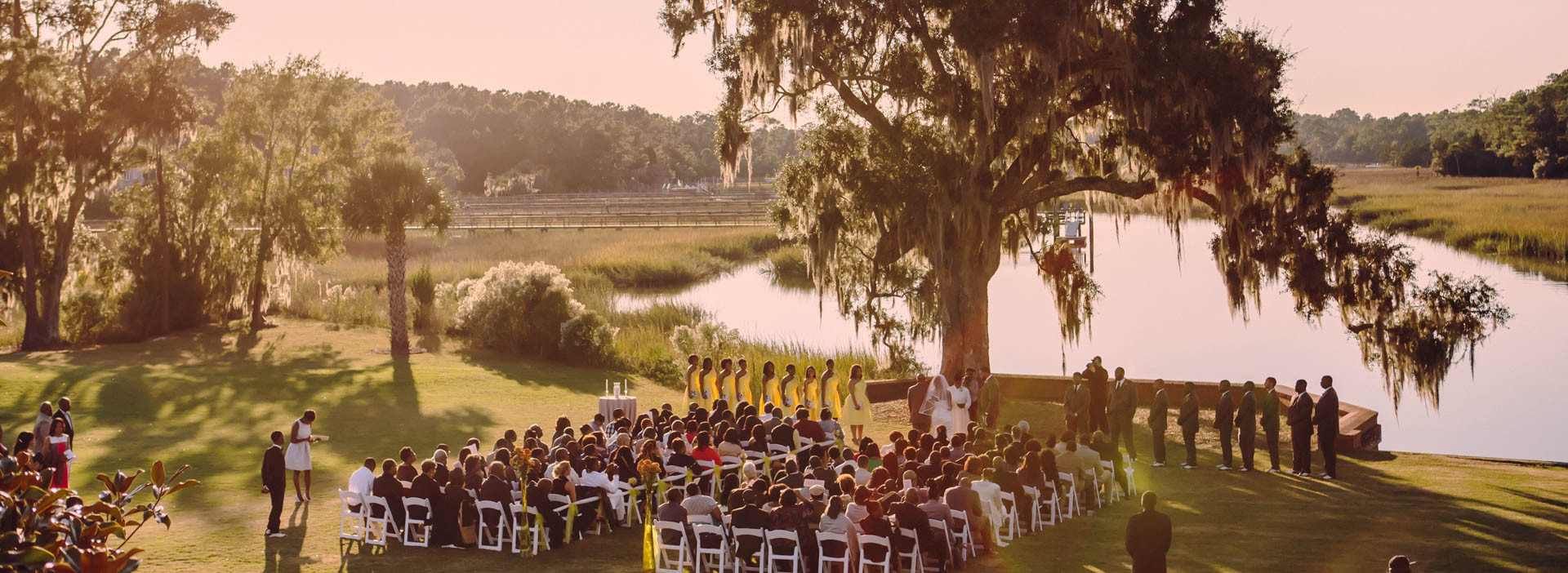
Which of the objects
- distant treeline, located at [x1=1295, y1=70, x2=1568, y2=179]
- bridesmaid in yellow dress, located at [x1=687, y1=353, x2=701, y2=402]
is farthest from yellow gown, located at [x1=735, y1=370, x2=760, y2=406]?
distant treeline, located at [x1=1295, y1=70, x2=1568, y2=179]

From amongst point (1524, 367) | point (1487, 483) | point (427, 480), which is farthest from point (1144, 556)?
point (1524, 367)

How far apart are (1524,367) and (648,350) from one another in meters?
24.6

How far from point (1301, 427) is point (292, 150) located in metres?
31.9

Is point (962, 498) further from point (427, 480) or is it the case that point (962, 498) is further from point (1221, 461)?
point (1221, 461)

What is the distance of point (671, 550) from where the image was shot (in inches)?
496

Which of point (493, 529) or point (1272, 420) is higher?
point (1272, 420)

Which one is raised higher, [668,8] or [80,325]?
[668,8]

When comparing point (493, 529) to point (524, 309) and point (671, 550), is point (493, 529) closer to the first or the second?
point (671, 550)

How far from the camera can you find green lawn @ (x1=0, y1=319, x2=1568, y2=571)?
498 inches

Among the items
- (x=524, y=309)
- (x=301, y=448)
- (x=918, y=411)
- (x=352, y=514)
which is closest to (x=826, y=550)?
(x=352, y=514)

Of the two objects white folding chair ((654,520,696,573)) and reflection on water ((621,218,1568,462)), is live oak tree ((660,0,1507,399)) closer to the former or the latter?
reflection on water ((621,218,1568,462))

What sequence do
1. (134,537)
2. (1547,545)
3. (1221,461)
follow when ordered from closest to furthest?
1. (1547,545)
2. (134,537)
3. (1221,461)

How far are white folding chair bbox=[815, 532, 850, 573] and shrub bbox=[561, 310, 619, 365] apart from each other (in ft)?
68.7

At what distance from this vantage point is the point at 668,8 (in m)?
24.7
